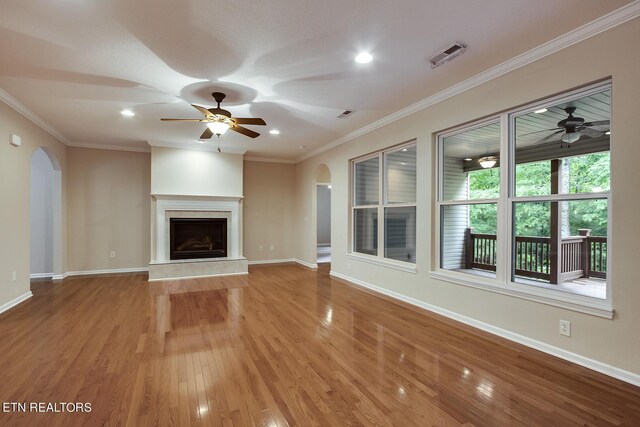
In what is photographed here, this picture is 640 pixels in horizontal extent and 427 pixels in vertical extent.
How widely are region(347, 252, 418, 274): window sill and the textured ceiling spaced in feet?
7.51

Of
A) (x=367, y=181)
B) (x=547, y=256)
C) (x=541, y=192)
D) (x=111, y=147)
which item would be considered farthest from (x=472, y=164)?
(x=111, y=147)

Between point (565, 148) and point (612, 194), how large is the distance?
62 centimetres

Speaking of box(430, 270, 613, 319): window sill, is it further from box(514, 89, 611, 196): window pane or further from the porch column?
box(514, 89, 611, 196): window pane

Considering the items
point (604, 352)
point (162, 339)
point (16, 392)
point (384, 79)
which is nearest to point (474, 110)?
point (384, 79)

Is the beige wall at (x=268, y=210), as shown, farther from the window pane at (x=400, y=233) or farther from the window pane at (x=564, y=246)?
the window pane at (x=564, y=246)

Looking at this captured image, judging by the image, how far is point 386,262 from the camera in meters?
4.84

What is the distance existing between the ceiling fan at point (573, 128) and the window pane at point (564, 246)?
0.59m

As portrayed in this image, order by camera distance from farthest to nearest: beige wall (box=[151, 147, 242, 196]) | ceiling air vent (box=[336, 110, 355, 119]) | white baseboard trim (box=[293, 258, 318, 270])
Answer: white baseboard trim (box=[293, 258, 318, 270]) → beige wall (box=[151, 147, 242, 196]) → ceiling air vent (box=[336, 110, 355, 119])

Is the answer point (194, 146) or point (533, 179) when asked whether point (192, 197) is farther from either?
point (533, 179)

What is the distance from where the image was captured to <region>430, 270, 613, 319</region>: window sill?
2.45 meters

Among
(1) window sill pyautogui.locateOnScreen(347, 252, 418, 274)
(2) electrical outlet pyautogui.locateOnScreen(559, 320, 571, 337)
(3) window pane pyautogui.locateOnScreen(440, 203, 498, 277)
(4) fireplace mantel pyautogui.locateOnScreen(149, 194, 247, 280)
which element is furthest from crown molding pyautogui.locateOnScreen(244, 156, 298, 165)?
(2) electrical outlet pyautogui.locateOnScreen(559, 320, 571, 337)

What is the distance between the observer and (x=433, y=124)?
13.0 ft

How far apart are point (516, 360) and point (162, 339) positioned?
3364mm

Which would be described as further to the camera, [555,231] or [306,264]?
[306,264]
